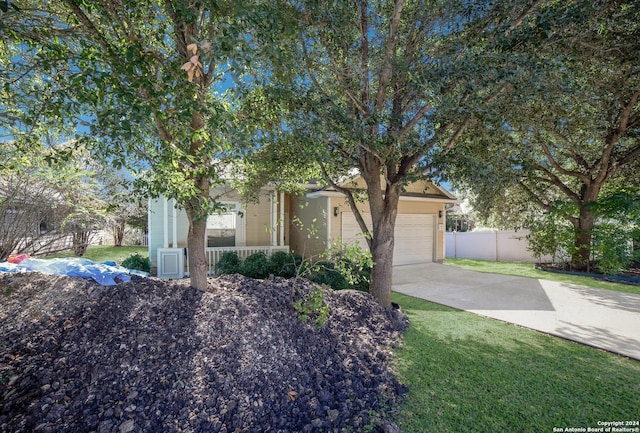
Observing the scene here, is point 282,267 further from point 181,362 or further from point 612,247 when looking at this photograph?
point 612,247

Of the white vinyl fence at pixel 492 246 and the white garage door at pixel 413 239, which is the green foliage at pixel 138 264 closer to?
the white garage door at pixel 413 239

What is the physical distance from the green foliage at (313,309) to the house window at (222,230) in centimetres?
617

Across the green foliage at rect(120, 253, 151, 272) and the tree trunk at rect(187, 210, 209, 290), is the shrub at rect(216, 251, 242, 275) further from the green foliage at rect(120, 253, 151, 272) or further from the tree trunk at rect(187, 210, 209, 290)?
the tree trunk at rect(187, 210, 209, 290)

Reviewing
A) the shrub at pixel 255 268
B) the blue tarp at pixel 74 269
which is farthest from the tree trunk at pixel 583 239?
the blue tarp at pixel 74 269

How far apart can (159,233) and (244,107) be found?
21.7 ft

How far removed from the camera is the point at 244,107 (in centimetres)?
398

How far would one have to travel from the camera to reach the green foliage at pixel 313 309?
154 inches

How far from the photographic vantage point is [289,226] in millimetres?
11867

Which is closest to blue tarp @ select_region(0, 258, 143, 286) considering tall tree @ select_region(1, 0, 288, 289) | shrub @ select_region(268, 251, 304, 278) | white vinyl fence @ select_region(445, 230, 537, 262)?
tall tree @ select_region(1, 0, 288, 289)

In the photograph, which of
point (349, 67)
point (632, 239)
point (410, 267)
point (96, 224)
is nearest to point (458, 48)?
point (349, 67)

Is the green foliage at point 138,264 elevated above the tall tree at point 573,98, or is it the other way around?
the tall tree at point 573,98

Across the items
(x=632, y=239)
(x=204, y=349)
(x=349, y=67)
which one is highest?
(x=349, y=67)

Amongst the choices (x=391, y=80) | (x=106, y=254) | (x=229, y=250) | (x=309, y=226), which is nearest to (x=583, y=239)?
(x=309, y=226)

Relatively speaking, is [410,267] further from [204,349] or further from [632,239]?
[204,349]
